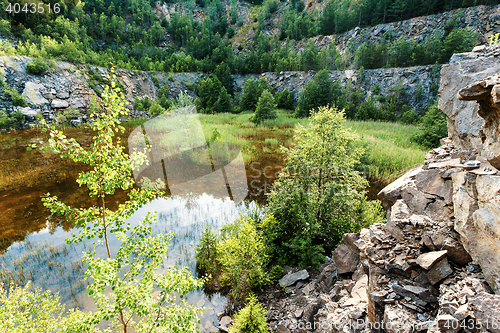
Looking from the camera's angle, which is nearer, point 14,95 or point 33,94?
point 14,95

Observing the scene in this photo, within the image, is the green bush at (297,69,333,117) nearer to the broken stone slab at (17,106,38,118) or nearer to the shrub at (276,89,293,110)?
the shrub at (276,89,293,110)

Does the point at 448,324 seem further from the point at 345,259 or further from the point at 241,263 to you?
the point at 241,263

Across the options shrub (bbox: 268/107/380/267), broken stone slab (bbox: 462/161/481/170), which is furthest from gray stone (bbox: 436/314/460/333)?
shrub (bbox: 268/107/380/267)

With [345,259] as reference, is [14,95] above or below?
above

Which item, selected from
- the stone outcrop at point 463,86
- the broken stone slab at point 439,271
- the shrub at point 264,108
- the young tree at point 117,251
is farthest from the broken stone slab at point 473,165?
the shrub at point 264,108

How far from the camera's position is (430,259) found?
3500 mm

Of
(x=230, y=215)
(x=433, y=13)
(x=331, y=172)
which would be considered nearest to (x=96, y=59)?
(x=230, y=215)

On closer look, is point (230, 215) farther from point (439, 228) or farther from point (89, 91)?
point (89, 91)

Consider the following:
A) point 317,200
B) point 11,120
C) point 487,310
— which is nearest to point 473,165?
point 487,310

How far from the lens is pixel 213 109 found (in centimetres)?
4288

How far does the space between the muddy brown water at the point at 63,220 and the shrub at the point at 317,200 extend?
276 cm

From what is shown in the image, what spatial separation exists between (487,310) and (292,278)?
5150 mm

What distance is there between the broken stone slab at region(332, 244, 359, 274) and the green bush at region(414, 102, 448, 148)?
57.0 ft

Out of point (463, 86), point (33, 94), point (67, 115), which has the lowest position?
point (67, 115)
